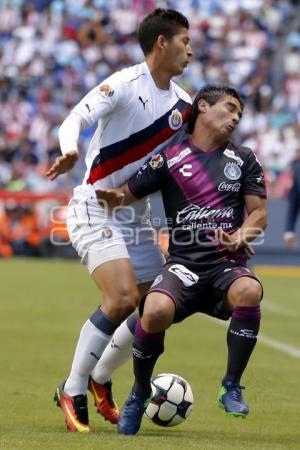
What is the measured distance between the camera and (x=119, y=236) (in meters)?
7.46

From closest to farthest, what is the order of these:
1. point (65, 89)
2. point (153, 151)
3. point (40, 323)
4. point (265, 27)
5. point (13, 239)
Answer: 1. point (153, 151)
2. point (40, 323)
3. point (13, 239)
4. point (65, 89)
5. point (265, 27)

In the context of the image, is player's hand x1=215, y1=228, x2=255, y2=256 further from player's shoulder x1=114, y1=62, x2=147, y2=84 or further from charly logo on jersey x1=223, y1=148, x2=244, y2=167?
player's shoulder x1=114, y1=62, x2=147, y2=84

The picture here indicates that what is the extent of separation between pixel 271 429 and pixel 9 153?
1848cm

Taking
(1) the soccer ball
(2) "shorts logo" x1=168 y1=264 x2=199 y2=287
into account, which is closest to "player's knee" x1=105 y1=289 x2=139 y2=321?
(2) "shorts logo" x1=168 y1=264 x2=199 y2=287

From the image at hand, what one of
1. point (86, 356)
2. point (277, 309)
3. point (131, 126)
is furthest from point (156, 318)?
point (277, 309)

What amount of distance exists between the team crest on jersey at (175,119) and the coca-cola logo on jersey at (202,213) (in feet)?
2.10

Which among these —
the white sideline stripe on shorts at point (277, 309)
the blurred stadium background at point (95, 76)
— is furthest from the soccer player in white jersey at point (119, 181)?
the blurred stadium background at point (95, 76)

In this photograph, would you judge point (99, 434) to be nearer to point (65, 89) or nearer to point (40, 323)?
→ point (40, 323)

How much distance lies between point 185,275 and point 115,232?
65cm

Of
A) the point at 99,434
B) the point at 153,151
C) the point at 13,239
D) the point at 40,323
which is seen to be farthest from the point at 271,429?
the point at 13,239

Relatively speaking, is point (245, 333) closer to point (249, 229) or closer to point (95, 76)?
point (249, 229)

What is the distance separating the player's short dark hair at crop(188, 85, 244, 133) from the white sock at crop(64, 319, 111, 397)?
4.64ft

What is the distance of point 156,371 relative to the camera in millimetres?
10047

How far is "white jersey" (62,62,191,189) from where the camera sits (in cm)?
743
